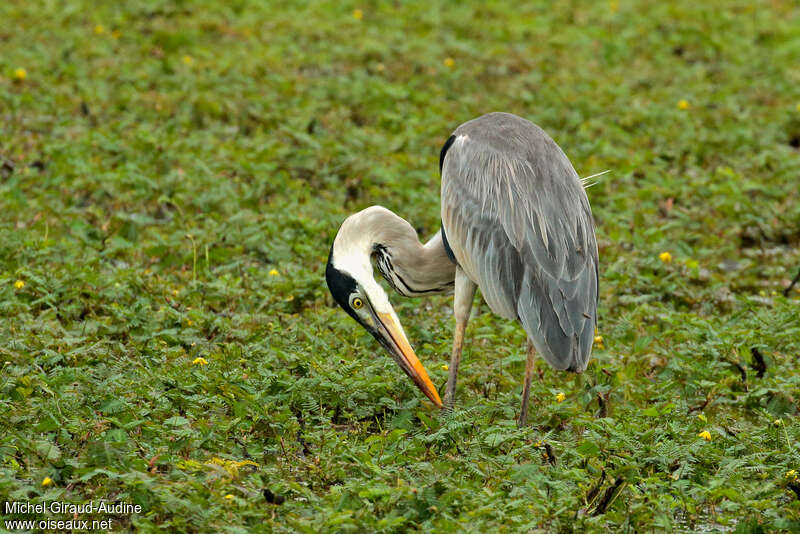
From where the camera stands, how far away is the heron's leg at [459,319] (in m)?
5.29

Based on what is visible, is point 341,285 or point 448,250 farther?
point 448,250

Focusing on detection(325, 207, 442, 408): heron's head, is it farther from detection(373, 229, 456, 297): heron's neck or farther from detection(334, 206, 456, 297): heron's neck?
detection(373, 229, 456, 297): heron's neck

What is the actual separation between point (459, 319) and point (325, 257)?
1.81 metres

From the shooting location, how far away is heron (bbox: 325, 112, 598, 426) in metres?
5.01

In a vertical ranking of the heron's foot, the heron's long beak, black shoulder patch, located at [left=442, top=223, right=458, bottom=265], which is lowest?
the heron's foot

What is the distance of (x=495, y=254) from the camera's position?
17.1 ft

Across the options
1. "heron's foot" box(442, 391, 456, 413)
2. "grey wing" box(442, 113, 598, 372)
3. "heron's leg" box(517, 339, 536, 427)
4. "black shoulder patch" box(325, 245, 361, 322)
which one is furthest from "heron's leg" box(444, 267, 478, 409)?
"black shoulder patch" box(325, 245, 361, 322)

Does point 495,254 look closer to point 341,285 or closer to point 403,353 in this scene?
point 403,353

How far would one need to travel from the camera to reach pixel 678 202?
819cm

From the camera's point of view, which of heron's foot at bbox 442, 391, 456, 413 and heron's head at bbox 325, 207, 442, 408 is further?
heron's head at bbox 325, 207, 442, 408

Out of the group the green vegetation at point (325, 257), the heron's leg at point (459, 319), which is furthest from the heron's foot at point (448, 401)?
the green vegetation at point (325, 257)

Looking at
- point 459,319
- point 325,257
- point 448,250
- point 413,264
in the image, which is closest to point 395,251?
point 413,264

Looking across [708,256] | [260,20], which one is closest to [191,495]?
[708,256]

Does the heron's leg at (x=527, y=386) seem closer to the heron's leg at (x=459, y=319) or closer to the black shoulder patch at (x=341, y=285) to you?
the heron's leg at (x=459, y=319)
